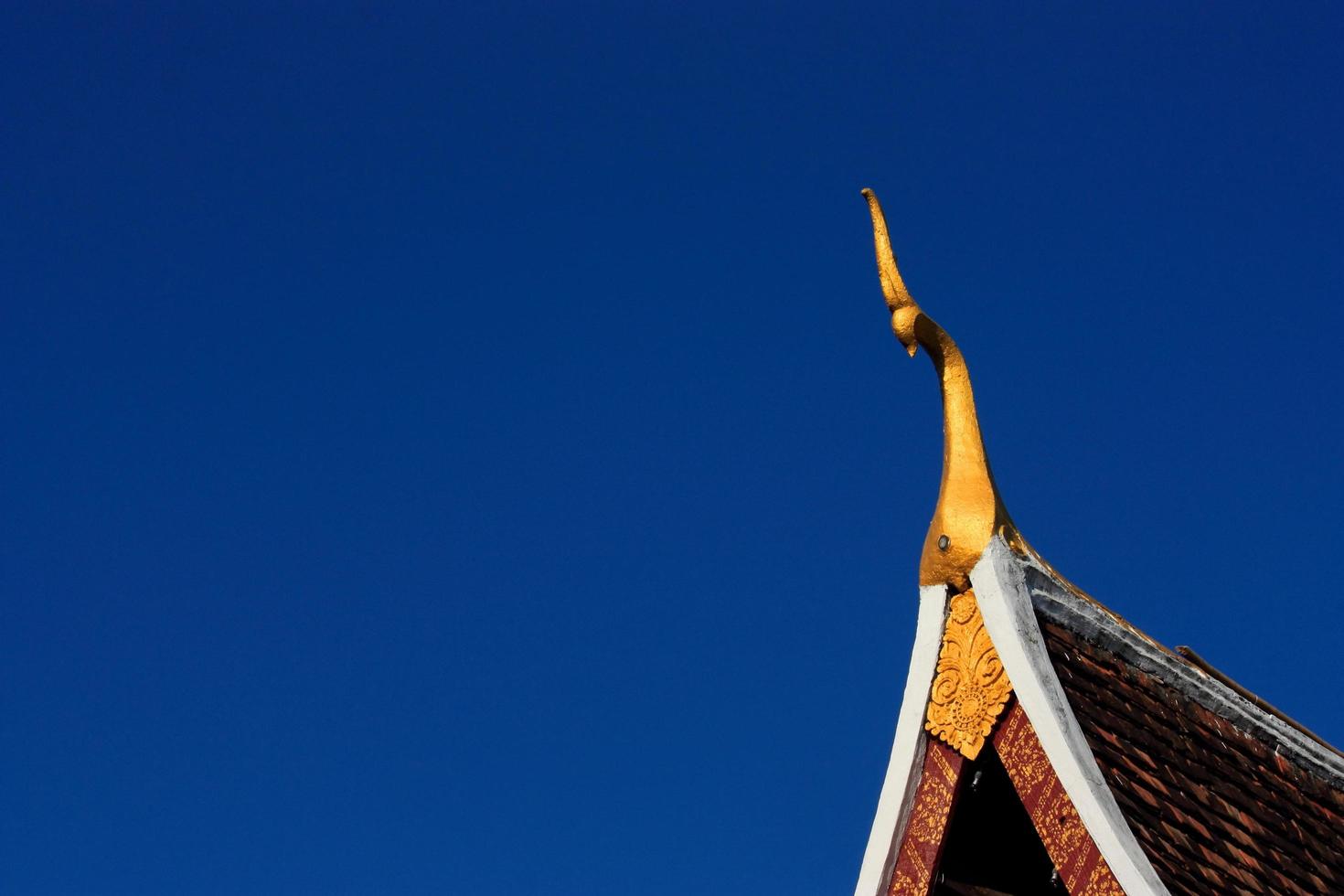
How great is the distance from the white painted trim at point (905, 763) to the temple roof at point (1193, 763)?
0.49 m

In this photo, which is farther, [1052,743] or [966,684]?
[966,684]

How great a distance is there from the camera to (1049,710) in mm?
6961

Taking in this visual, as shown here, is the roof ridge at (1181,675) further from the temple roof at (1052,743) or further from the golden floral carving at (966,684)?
the golden floral carving at (966,684)

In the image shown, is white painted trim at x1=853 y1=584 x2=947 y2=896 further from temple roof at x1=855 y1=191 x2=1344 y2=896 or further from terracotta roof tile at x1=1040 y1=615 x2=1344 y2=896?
terracotta roof tile at x1=1040 y1=615 x2=1344 y2=896

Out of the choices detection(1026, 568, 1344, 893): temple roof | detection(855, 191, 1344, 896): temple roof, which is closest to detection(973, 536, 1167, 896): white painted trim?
detection(855, 191, 1344, 896): temple roof

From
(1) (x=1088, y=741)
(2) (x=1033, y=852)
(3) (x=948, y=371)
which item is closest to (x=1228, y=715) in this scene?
(2) (x=1033, y=852)

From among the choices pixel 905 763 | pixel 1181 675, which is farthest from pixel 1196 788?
pixel 905 763

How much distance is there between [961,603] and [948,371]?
1210 millimetres

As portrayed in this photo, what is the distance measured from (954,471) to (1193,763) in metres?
1.73

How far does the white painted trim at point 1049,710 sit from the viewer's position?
6.51 metres

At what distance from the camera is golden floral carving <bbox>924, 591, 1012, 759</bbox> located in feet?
24.0

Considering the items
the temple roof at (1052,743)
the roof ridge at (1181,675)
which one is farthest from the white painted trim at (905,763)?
the roof ridge at (1181,675)

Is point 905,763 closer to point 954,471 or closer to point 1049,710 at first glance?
point 1049,710

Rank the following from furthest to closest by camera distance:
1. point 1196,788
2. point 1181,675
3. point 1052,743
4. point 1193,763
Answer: point 1181,675 < point 1193,763 < point 1196,788 < point 1052,743
